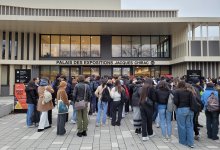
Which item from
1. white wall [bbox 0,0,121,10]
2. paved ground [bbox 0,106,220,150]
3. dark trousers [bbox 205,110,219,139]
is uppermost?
white wall [bbox 0,0,121,10]

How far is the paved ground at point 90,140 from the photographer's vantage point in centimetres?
736

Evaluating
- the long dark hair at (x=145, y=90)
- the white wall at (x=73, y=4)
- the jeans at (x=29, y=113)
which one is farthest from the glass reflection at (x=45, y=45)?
the long dark hair at (x=145, y=90)

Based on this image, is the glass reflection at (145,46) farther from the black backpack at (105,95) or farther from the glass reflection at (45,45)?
the black backpack at (105,95)

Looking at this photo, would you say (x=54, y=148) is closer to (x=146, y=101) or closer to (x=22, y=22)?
(x=146, y=101)

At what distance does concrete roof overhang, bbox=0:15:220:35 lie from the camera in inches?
814

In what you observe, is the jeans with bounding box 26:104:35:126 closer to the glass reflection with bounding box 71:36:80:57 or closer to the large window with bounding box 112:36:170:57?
the glass reflection with bounding box 71:36:80:57

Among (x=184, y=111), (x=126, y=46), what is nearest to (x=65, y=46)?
(x=126, y=46)

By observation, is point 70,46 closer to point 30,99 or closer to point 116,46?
point 116,46

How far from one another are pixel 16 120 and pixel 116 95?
4.85m

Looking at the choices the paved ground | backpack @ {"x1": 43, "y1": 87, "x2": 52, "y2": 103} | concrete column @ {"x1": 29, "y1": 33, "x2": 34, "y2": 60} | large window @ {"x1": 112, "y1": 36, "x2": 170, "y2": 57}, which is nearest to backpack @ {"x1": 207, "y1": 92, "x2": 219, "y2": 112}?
the paved ground

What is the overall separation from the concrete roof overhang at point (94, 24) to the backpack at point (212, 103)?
1351 centimetres

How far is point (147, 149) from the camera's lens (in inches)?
280

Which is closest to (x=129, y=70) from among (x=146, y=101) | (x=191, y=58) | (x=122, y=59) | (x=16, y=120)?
(x=122, y=59)

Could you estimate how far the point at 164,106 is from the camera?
8.19 meters
